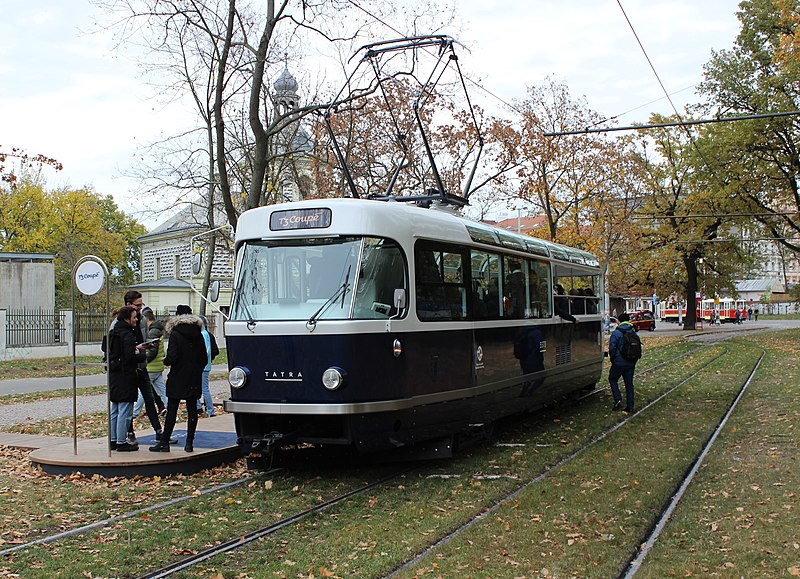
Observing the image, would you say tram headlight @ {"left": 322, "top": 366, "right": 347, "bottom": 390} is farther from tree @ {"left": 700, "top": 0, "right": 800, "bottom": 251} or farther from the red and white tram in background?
the red and white tram in background

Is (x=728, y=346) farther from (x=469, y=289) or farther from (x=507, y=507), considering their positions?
(x=507, y=507)

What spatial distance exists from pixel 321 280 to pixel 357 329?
0.79 m

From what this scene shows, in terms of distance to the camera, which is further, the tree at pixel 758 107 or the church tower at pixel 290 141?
the tree at pixel 758 107

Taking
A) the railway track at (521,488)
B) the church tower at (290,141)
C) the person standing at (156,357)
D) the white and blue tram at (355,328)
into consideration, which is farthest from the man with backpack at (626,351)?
the church tower at (290,141)

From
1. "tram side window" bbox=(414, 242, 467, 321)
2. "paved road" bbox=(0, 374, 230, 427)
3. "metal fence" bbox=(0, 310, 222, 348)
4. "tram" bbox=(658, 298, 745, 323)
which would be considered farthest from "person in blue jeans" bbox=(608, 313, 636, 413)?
"tram" bbox=(658, 298, 745, 323)

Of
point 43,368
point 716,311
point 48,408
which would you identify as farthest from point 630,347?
point 716,311

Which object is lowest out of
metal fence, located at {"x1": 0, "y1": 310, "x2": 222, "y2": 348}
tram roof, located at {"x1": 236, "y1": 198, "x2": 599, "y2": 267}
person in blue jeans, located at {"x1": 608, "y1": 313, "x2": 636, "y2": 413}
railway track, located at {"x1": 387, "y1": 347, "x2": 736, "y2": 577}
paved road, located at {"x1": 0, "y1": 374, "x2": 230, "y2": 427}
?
railway track, located at {"x1": 387, "y1": 347, "x2": 736, "y2": 577}

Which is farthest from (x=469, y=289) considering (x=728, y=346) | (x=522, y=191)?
(x=728, y=346)

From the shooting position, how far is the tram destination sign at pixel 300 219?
9.74 metres

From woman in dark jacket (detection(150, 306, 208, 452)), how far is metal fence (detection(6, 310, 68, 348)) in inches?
903

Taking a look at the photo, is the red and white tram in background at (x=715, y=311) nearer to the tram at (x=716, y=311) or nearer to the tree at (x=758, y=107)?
the tram at (x=716, y=311)

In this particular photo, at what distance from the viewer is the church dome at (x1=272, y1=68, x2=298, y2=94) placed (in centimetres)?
2442

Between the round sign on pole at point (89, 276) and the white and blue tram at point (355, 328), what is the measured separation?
66.9 inches

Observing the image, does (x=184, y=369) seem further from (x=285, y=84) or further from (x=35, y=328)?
(x=35, y=328)
